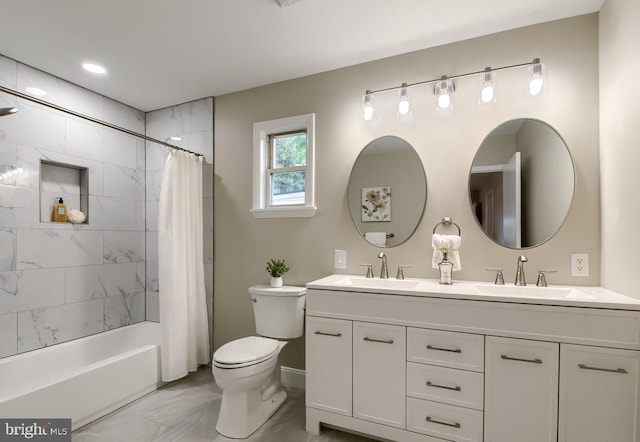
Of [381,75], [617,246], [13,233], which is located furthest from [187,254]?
[617,246]

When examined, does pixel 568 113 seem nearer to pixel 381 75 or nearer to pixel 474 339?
pixel 381 75

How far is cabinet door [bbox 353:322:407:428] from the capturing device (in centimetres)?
172

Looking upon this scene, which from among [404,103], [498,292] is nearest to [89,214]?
[404,103]

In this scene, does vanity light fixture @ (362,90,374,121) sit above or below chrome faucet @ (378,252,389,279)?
above

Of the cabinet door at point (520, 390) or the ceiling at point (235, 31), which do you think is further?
the ceiling at point (235, 31)

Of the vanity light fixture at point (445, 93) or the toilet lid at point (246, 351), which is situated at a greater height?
the vanity light fixture at point (445, 93)

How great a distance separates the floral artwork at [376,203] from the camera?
7.47 ft

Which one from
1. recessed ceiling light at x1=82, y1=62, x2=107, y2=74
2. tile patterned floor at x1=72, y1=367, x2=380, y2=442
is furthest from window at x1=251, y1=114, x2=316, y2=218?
tile patterned floor at x1=72, y1=367, x2=380, y2=442

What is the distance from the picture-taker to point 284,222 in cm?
261

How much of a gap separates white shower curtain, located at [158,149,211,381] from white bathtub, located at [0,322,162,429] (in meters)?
0.17

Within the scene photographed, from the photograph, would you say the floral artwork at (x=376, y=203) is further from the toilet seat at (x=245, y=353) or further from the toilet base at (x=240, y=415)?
the toilet base at (x=240, y=415)

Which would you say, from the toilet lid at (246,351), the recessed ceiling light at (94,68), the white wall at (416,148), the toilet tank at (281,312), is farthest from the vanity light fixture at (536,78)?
the recessed ceiling light at (94,68)

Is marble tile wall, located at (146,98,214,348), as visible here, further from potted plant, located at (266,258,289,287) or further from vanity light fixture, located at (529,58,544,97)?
vanity light fixture, located at (529,58,544,97)

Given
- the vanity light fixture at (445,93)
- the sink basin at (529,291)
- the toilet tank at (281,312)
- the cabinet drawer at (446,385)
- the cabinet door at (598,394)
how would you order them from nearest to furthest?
the cabinet door at (598,394) < the cabinet drawer at (446,385) < the sink basin at (529,291) < the vanity light fixture at (445,93) < the toilet tank at (281,312)
